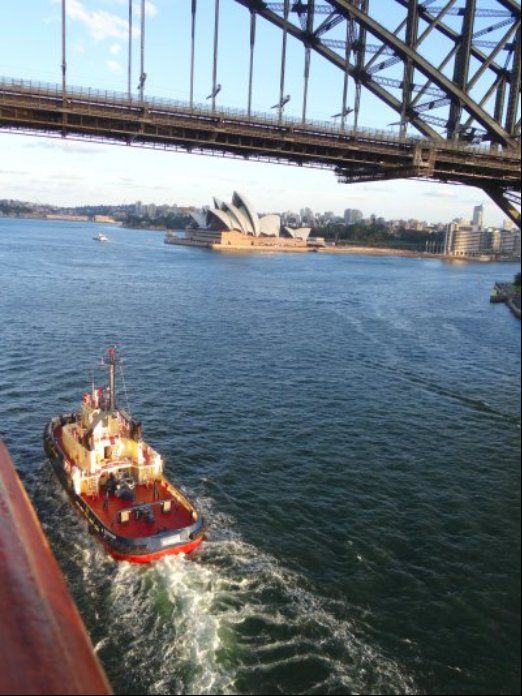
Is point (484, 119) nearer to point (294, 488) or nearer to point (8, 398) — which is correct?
point (294, 488)

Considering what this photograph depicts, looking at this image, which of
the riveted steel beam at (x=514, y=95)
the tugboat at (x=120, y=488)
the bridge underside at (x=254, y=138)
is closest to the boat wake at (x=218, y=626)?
the tugboat at (x=120, y=488)

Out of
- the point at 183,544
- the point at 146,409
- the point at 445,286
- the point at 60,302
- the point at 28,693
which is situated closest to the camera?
the point at 28,693

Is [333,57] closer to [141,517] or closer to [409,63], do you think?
[409,63]

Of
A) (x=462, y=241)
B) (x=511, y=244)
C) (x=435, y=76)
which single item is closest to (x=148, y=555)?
(x=511, y=244)

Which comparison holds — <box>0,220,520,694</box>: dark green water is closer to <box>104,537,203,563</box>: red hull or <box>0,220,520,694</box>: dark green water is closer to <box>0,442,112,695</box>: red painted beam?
<box>104,537,203,563</box>: red hull

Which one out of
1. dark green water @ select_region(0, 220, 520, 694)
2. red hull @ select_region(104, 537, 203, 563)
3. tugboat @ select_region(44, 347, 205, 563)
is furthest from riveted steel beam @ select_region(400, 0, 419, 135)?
red hull @ select_region(104, 537, 203, 563)

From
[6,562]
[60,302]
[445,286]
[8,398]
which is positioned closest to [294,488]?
[6,562]
